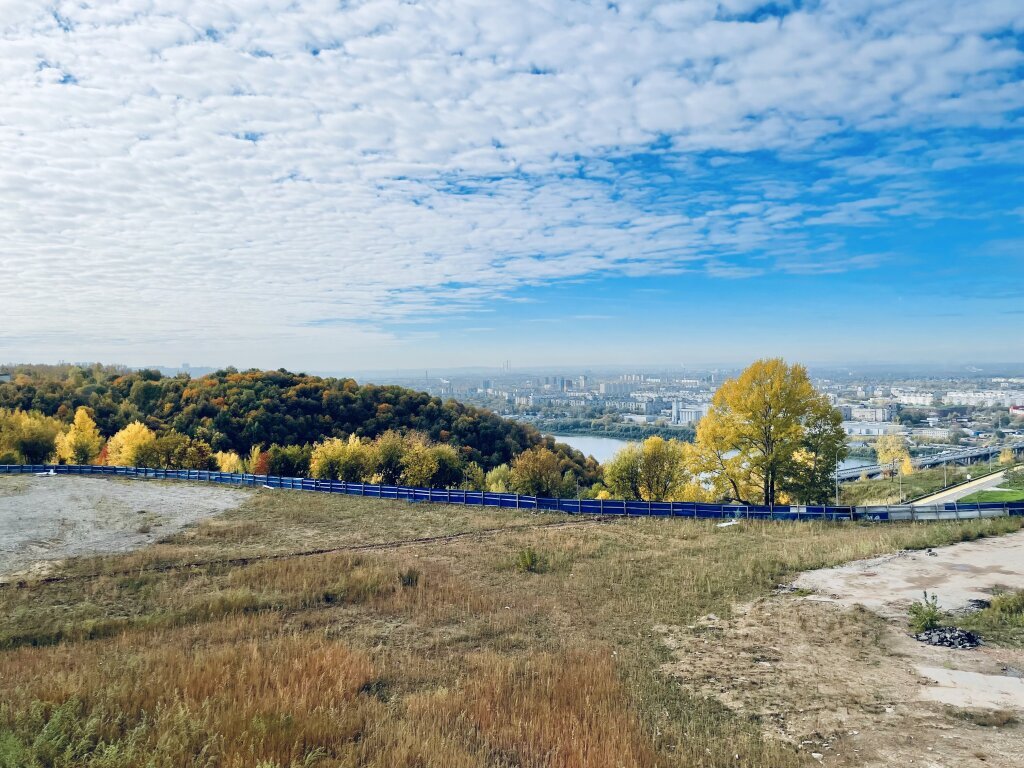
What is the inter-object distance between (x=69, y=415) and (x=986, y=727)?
10478 cm

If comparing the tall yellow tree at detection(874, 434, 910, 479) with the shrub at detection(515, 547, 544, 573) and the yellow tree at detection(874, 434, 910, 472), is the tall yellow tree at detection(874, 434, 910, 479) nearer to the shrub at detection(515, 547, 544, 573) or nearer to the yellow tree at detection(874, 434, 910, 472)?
the yellow tree at detection(874, 434, 910, 472)

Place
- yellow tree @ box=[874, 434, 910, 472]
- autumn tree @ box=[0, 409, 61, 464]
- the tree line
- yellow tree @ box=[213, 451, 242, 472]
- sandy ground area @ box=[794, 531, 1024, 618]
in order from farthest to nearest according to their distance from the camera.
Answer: yellow tree @ box=[874, 434, 910, 472]
autumn tree @ box=[0, 409, 61, 464]
yellow tree @ box=[213, 451, 242, 472]
the tree line
sandy ground area @ box=[794, 531, 1024, 618]

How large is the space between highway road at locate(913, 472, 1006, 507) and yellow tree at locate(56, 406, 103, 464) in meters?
82.2

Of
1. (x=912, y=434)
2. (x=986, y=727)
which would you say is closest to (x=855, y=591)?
(x=986, y=727)

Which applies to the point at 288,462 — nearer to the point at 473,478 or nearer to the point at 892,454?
the point at 473,478

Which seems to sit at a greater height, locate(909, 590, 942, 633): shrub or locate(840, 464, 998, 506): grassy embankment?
locate(909, 590, 942, 633): shrub

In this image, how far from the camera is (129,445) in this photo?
2359 inches

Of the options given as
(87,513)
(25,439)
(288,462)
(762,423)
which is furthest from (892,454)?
(25,439)

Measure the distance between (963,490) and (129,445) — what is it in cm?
7823

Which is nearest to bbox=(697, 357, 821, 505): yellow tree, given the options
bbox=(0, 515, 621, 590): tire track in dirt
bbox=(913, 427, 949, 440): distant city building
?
bbox=(0, 515, 621, 590): tire track in dirt

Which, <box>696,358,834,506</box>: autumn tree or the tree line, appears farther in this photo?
the tree line

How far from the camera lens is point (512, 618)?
46.6 feet

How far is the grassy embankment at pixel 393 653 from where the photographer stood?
7309mm

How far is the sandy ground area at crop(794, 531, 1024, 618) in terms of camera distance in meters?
14.8
